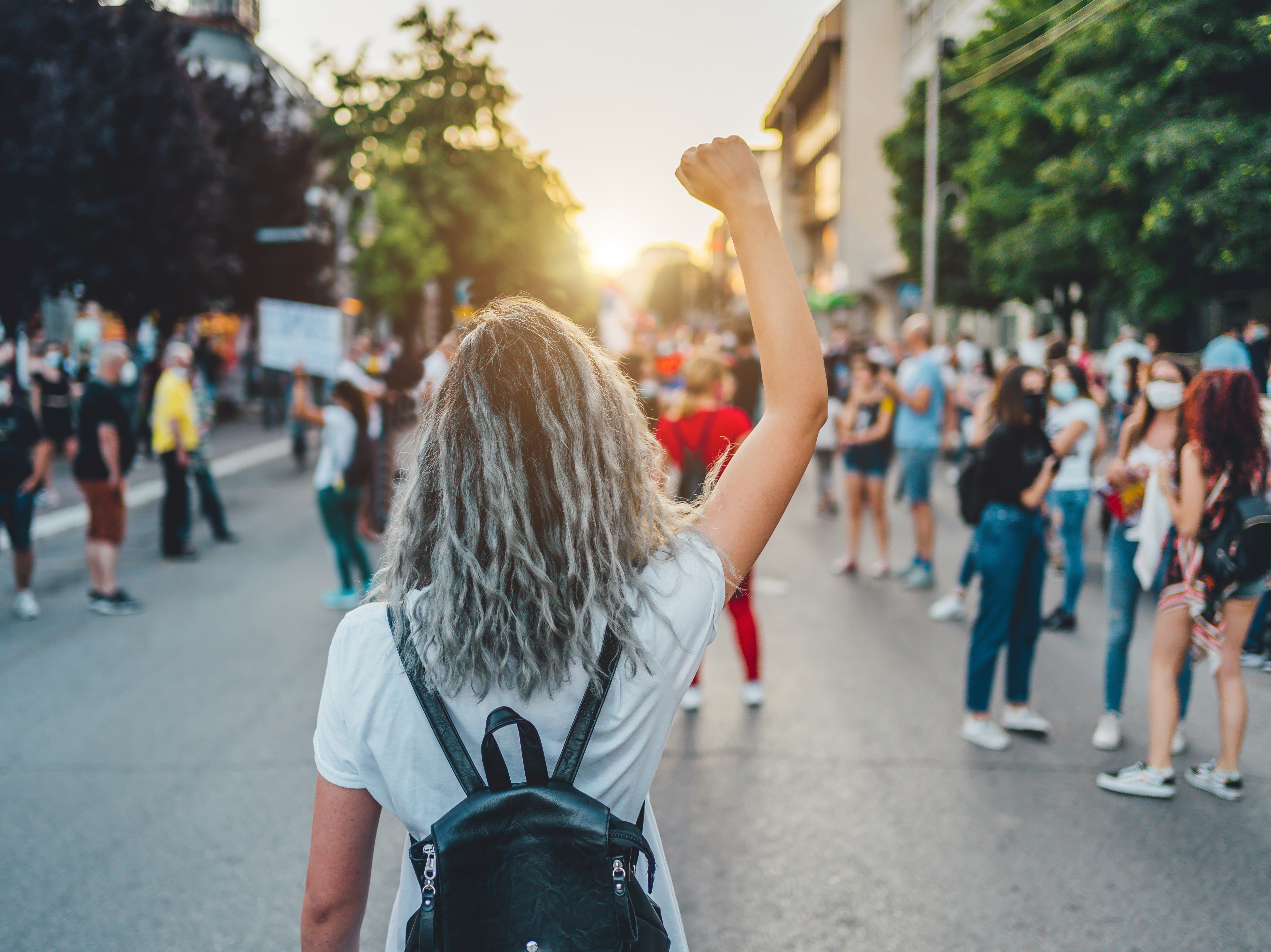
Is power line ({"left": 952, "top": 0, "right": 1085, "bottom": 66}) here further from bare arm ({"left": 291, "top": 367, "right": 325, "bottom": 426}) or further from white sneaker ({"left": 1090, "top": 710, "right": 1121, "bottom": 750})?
white sneaker ({"left": 1090, "top": 710, "right": 1121, "bottom": 750})

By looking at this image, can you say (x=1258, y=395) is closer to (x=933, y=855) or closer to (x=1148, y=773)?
(x=1148, y=773)

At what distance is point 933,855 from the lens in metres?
3.56

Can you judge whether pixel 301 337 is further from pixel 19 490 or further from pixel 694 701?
pixel 694 701

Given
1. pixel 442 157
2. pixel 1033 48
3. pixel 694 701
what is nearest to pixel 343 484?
pixel 694 701

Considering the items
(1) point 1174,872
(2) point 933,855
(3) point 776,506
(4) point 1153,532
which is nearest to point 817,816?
(2) point 933,855

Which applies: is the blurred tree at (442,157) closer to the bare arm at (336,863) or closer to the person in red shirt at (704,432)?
the person in red shirt at (704,432)

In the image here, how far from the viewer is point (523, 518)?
129 centimetres

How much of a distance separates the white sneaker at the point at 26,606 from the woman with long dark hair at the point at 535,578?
7.03 meters

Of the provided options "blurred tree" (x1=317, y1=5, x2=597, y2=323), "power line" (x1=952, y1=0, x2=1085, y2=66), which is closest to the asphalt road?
"power line" (x1=952, y1=0, x2=1085, y2=66)

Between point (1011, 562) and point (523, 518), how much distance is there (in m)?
3.87

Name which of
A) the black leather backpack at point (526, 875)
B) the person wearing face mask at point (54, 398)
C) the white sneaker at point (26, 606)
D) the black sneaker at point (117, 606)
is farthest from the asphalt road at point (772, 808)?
the person wearing face mask at point (54, 398)

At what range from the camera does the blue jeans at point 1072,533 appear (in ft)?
21.3

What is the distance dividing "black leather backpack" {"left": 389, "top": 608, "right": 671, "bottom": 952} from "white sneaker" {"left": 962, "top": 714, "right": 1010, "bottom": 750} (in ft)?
12.5

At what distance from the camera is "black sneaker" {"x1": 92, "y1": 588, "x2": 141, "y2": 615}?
735cm
